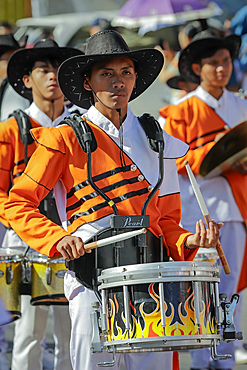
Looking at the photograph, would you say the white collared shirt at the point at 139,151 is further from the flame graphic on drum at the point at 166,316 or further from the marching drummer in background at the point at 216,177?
the marching drummer in background at the point at 216,177

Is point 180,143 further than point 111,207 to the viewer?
Yes

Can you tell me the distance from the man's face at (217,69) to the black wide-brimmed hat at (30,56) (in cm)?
116

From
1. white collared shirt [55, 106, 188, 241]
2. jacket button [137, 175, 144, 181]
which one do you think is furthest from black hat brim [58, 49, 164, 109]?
jacket button [137, 175, 144, 181]

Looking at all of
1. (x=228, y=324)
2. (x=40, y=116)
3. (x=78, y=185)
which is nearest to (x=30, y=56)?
(x=40, y=116)

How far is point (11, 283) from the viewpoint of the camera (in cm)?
561

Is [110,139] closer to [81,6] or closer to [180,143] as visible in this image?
[180,143]

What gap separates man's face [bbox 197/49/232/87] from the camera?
7.36m

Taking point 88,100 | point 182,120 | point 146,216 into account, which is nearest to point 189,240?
point 146,216

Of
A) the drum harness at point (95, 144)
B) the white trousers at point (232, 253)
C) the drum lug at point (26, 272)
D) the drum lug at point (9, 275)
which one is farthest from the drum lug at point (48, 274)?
the white trousers at point (232, 253)

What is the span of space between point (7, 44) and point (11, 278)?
359 centimetres

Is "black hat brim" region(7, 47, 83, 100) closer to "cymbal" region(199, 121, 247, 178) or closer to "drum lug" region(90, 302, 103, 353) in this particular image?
"cymbal" region(199, 121, 247, 178)

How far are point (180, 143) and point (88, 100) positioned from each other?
55cm

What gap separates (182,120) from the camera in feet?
23.2

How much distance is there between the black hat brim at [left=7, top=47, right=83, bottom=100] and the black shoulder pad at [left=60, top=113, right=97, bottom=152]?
2297mm
